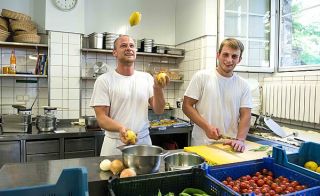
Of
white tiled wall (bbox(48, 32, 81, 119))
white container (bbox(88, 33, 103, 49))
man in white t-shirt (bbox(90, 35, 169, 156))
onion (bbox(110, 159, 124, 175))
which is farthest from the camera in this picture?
white container (bbox(88, 33, 103, 49))

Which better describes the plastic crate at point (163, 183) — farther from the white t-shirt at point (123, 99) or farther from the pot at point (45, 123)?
the pot at point (45, 123)

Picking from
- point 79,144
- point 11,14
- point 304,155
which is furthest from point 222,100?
point 11,14

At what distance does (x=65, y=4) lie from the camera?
3170 millimetres

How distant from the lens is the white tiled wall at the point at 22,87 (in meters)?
3.23

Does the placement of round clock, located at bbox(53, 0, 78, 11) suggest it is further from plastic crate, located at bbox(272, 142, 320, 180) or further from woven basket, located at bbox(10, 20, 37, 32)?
plastic crate, located at bbox(272, 142, 320, 180)

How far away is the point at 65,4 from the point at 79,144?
5.39 ft

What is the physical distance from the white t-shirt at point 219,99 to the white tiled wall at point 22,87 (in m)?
2.22

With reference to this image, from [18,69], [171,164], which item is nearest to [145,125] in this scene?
[171,164]

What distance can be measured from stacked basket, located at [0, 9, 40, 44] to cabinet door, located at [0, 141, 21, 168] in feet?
3.92

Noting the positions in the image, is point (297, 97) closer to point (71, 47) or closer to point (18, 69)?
point (71, 47)

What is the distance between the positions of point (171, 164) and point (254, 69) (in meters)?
2.51

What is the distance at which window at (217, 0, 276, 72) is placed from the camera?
340 centimetres

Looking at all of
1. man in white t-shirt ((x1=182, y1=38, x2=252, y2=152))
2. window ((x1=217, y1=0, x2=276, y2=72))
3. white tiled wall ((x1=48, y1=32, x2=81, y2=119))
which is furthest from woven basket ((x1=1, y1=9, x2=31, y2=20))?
window ((x1=217, y1=0, x2=276, y2=72))

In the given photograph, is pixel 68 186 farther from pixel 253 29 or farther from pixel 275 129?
pixel 253 29
